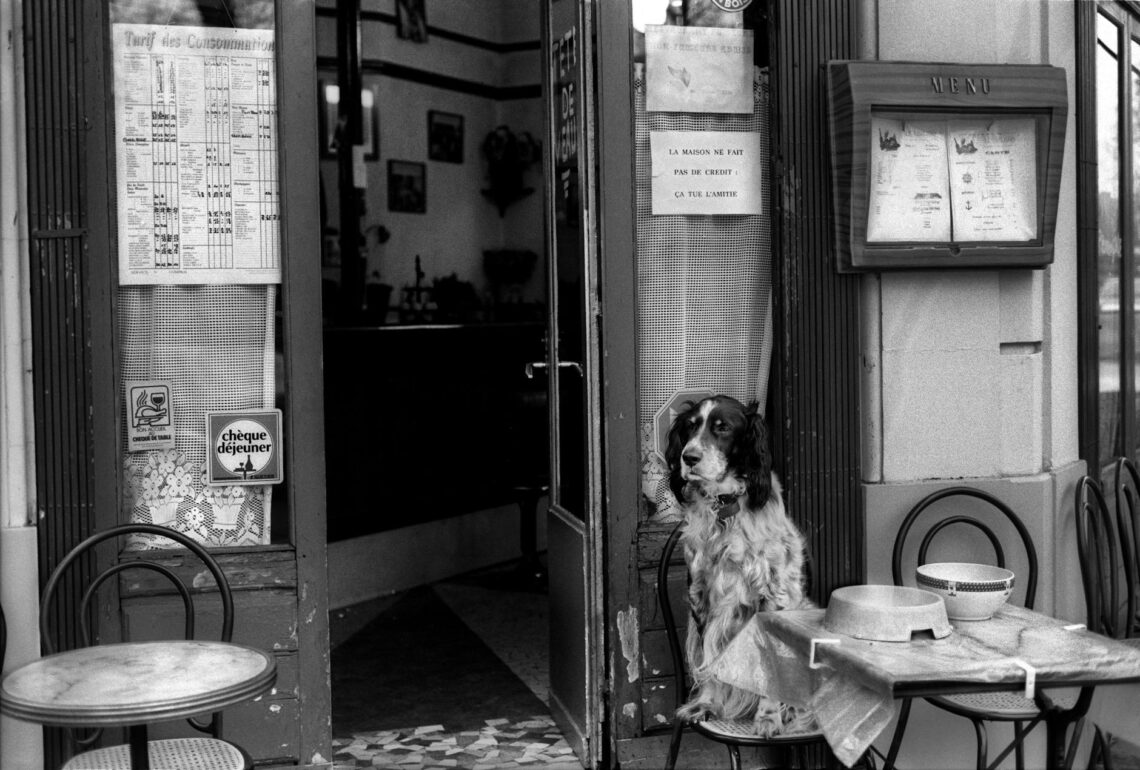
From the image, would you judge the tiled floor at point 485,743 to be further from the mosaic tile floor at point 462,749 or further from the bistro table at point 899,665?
the bistro table at point 899,665

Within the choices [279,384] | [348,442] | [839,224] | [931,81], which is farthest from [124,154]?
[348,442]

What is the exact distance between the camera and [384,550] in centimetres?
688

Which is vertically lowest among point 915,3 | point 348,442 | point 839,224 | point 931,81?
point 348,442

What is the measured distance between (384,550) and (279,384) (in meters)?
3.19

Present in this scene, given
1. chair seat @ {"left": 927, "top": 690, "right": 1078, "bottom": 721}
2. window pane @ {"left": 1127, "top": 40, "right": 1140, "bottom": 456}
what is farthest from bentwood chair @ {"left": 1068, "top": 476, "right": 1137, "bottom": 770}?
window pane @ {"left": 1127, "top": 40, "right": 1140, "bottom": 456}

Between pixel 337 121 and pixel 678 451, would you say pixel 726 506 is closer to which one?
pixel 678 451

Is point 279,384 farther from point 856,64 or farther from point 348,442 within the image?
point 348,442

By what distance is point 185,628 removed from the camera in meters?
3.56

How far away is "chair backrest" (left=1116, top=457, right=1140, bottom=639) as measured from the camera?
449 centimetres

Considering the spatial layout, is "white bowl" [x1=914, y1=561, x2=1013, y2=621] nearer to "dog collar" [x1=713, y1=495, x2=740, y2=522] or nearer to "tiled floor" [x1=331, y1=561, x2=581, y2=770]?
"dog collar" [x1=713, y1=495, x2=740, y2=522]

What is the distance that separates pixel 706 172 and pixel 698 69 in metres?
0.34

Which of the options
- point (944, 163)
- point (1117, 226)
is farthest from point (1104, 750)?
point (1117, 226)

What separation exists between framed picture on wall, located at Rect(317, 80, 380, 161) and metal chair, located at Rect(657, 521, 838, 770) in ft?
14.1

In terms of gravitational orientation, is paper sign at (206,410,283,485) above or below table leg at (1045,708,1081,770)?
above
